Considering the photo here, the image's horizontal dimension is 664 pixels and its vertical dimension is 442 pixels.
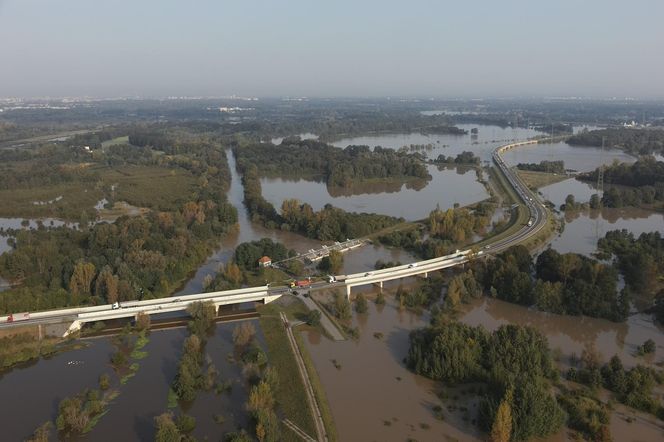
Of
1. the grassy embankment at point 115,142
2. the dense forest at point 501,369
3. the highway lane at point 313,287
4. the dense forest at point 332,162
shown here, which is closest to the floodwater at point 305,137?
the dense forest at point 332,162

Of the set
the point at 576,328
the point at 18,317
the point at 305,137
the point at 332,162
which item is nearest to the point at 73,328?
the point at 18,317

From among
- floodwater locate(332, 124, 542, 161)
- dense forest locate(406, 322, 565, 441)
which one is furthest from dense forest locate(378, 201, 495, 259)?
floodwater locate(332, 124, 542, 161)

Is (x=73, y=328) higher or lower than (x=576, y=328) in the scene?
higher

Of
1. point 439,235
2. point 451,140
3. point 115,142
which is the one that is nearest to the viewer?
point 439,235

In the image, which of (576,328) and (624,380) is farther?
(576,328)

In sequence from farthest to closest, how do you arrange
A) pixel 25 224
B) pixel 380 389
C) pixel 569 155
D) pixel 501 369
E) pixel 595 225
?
pixel 569 155 → pixel 25 224 → pixel 595 225 → pixel 380 389 → pixel 501 369

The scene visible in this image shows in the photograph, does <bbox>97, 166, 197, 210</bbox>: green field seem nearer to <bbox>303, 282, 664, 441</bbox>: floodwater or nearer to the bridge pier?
the bridge pier

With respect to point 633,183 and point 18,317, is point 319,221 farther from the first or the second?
point 633,183
